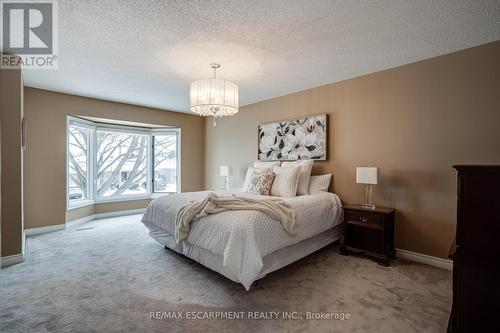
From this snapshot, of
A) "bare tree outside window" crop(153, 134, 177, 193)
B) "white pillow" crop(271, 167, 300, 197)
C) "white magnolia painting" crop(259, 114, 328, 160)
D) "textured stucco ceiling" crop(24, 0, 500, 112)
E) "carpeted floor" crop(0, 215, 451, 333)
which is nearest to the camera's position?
"carpeted floor" crop(0, 215, 451, 333)

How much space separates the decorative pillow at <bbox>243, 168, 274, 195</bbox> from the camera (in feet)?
11.0

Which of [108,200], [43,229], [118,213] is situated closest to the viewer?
[43,229]

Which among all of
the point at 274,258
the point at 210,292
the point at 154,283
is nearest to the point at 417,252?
the point at 274,258

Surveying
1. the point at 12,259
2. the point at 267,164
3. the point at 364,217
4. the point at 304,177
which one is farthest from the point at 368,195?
the point at 12,259

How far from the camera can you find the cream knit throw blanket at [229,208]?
224 centimetres

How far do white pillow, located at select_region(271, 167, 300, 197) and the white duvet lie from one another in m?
→ 0.36

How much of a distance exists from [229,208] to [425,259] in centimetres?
243

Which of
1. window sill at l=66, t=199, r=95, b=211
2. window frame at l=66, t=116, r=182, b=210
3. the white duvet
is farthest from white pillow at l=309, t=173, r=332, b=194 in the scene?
window sill at l=66, t=199, r=95, b=211

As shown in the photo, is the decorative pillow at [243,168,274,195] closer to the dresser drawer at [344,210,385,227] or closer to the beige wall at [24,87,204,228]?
the dresser drawer at [344,210,385,227]

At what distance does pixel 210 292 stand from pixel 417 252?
2508 mm

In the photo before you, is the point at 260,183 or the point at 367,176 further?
the point at 260,183

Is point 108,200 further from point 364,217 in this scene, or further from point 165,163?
point 364,217

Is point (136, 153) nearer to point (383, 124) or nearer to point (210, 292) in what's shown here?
point (210, 292)

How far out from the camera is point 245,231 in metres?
1.96
